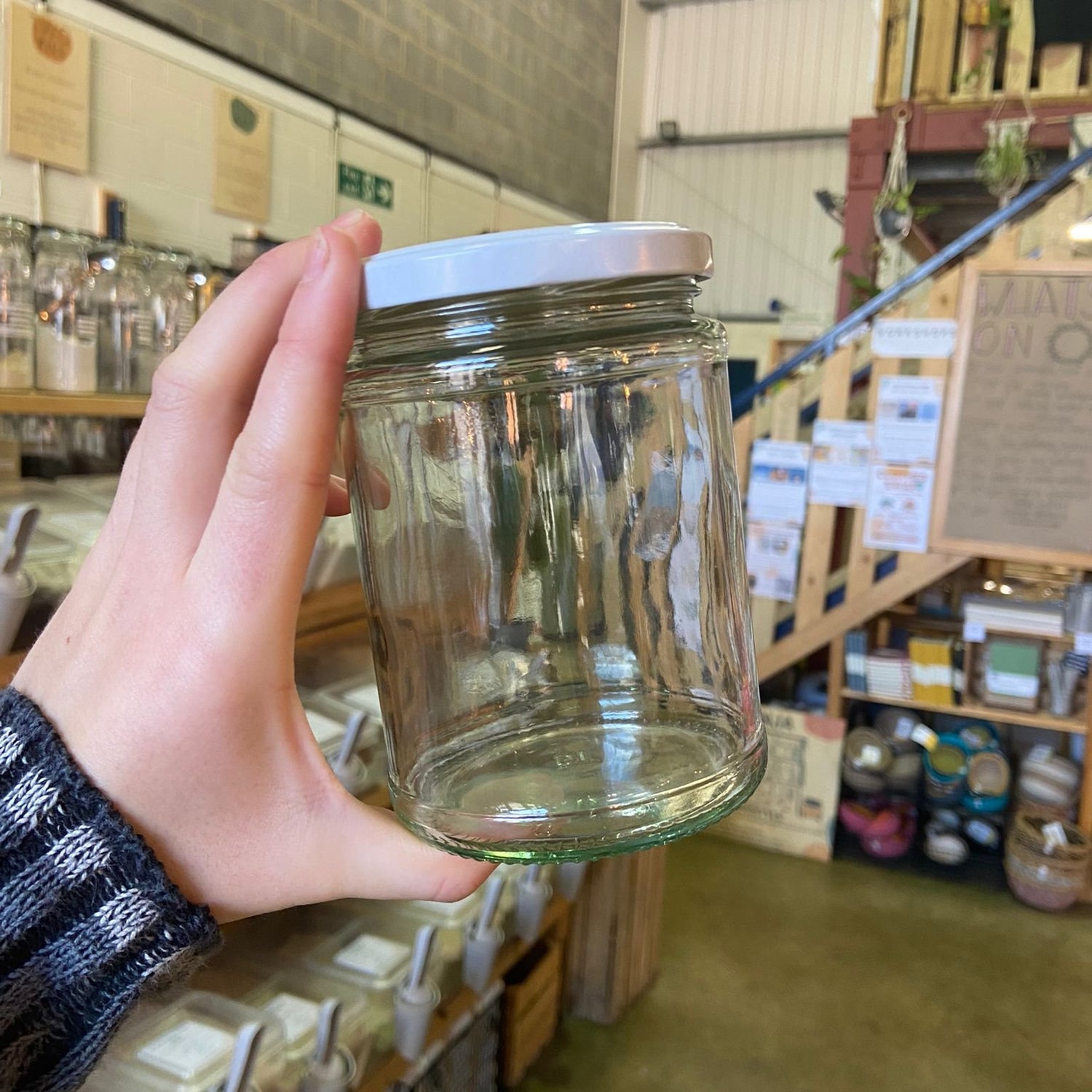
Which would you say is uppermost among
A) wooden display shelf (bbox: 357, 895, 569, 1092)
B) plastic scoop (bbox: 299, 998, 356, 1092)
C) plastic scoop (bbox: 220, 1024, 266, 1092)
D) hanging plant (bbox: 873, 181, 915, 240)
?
hanging plant (bbox: 873, 181, 915, 240)

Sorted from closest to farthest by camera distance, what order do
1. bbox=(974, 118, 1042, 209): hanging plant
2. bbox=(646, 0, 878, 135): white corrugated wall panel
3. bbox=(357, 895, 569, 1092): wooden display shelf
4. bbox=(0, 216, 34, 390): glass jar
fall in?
bbox=(0, 216, 34, 390): glass jar < bbox=(357, 895, 569, 1092): wooden display shelf < bbox=(974, 118, 1042, 209): hanging plant < bbox=(646, 0, 878, 135): white corrugated wall panel

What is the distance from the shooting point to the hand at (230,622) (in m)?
0.44

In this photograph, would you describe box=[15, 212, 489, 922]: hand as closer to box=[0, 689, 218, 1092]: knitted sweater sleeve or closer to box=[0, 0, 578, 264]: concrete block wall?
box=[0, 689, 218, 1092]: knitted sweater sleeve

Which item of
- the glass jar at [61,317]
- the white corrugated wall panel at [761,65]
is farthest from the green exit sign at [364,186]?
the white corrugated wall panel at [761,65]

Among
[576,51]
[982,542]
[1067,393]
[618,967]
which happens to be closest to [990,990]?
[618,967]

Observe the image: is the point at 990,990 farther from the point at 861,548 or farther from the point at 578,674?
the point at 578,674

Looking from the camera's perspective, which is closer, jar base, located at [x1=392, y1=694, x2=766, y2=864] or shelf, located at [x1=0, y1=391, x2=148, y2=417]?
jar base, located at [x1=392, y1=694, x2=766, y2=864]

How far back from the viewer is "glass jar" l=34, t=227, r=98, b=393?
58.6 inches

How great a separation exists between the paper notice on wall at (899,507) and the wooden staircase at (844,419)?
5cm

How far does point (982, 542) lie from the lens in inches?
117

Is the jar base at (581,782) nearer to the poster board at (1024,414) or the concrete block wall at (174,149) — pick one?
the concrete block wall at (174,149)

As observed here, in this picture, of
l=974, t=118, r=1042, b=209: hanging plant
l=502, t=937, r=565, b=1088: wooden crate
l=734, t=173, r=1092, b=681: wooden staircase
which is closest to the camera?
l=502, t=937, r=565, b=1088: wooden crate

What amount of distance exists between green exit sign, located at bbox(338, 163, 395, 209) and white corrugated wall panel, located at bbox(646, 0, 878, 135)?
2730mm

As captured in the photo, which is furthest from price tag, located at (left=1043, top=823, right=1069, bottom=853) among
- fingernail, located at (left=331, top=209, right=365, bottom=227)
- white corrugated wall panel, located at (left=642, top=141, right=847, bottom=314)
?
fingernail, located at (left=331, top=209, right=365, bottom=227)
